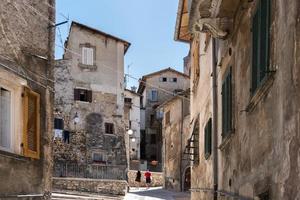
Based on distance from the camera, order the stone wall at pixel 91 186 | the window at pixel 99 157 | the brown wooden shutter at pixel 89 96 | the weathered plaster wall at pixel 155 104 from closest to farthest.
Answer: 1. the stone wall at pixel 91 186
2. the window at pixel 99 157
3. the brown wooden shutter at pixel 89 96
4. the weathered plaster wall at pixel 155 104

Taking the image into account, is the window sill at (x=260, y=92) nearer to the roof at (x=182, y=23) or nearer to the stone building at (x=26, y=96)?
the stone building at (x=26, y=96)

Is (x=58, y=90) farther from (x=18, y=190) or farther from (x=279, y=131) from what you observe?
(x=279, y=131)

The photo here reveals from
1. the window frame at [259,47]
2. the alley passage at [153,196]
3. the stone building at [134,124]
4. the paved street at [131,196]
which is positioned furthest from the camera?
the stone building at [134,124]

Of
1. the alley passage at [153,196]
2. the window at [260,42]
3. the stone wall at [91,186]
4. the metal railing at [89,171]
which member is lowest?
the alley passage at [153,196]

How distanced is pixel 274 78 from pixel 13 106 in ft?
21.3

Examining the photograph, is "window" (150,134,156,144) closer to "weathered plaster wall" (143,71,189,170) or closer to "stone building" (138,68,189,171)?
"stone building" (138,68,189,171)

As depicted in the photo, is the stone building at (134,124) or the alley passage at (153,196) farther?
the stone building at (134,124)

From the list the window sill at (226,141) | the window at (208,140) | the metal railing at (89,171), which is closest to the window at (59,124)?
the metal railing at (89,171)

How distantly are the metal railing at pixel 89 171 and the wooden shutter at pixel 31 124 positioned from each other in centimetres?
2983

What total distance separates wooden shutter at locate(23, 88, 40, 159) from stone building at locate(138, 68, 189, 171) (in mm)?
56189

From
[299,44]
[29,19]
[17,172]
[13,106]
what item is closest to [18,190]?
[17,172]

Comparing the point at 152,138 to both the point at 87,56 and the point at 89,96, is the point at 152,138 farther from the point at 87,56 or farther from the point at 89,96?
the point at 87,56

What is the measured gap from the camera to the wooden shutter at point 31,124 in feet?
35.9

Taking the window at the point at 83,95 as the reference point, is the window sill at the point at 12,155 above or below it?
below
